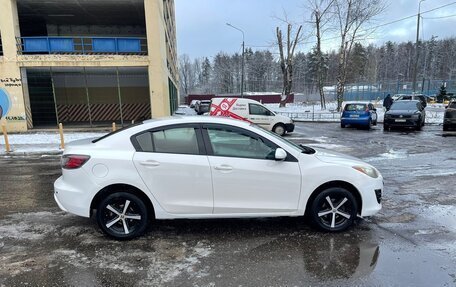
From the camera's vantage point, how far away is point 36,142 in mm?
15406

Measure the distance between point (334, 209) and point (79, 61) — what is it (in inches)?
702

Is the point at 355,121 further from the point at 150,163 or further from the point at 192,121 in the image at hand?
the point at 150,163

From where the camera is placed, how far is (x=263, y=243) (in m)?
4.50

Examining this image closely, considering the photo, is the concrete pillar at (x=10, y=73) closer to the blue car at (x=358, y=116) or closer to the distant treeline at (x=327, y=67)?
the blue car at (x=358, y=116)

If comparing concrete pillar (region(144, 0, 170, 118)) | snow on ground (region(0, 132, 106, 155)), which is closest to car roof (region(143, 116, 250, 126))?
snow on ground (region(0, 132, 106, 155))

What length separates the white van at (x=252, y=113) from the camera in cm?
1744

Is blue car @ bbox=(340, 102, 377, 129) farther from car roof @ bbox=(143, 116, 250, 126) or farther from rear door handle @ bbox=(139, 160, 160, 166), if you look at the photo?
rear door handle @ bbox=(139, 160, 160, 166)

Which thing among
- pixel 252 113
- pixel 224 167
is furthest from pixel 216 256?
pixel 252 113

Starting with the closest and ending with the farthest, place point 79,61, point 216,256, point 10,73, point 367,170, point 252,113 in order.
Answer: point 216,256 < point 367,170 < point 252,113 < point 10,73 < point 79,61

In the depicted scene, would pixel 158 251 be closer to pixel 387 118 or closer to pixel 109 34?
pixel 387 118

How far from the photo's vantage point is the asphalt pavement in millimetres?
3676

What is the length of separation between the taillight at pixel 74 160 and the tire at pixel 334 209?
3098 mm

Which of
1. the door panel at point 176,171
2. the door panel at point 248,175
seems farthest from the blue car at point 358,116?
the door panel at point 176,171

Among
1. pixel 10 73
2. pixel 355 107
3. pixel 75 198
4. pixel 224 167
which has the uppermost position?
pixel 10 73
